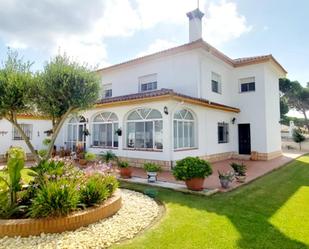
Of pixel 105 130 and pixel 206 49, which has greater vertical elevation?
pixel 206 49

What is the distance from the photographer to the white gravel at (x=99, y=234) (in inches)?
219

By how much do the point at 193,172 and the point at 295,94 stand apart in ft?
128

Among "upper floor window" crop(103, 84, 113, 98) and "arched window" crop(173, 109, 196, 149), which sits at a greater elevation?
"upper floor window" crop(103, 84, 113, 98)

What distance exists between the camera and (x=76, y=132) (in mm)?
23391

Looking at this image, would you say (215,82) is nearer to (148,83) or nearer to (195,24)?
(195,24)

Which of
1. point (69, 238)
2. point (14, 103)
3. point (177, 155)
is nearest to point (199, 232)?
point (69, 238)

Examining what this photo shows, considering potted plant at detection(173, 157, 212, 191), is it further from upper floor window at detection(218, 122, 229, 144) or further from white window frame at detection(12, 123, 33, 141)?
white window frame at detection(12, 123, 33, 141)

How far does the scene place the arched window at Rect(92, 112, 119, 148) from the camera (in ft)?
64.0

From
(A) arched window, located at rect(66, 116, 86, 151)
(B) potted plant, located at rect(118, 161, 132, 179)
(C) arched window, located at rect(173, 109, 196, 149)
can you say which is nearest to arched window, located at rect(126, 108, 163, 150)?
(C) arched window, located at rect(173, 109, 196, 149)

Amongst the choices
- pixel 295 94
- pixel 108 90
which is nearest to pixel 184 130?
pixel 108 90

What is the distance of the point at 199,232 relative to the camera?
20.8ft

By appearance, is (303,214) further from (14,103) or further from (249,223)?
(14,103)

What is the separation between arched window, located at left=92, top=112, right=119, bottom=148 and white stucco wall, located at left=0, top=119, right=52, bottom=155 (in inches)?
261

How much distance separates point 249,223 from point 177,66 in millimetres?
15330
